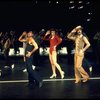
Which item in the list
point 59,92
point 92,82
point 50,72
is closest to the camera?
point 59,92

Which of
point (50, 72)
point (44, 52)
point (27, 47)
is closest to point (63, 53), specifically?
point (44, 52)

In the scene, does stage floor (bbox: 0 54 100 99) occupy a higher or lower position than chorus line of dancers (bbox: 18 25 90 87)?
lower

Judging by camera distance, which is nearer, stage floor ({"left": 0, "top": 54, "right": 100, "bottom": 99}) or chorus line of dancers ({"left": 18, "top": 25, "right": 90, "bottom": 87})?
stage floor ({"left": 0, "top": 54, "right": 100, "bottom": 99})

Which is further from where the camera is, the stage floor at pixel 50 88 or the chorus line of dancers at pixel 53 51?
the chorus line of dancers at pixel 53 51

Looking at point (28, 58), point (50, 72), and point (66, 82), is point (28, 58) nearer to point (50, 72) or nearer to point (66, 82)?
point (66, 82)

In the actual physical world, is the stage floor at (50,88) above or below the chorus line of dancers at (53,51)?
below

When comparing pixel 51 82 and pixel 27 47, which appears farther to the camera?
pixel 51 82

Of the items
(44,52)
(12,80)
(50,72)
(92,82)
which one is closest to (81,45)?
(92,82)

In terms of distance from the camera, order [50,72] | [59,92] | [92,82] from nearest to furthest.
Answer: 1. [59,92]
2. [92,82]
3. [50,72]

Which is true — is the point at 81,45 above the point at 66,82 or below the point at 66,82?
above

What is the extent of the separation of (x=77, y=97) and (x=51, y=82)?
3.80 meters

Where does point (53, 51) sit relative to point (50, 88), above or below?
above

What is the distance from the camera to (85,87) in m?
15.8

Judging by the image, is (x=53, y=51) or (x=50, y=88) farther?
(x=53, y=51)
